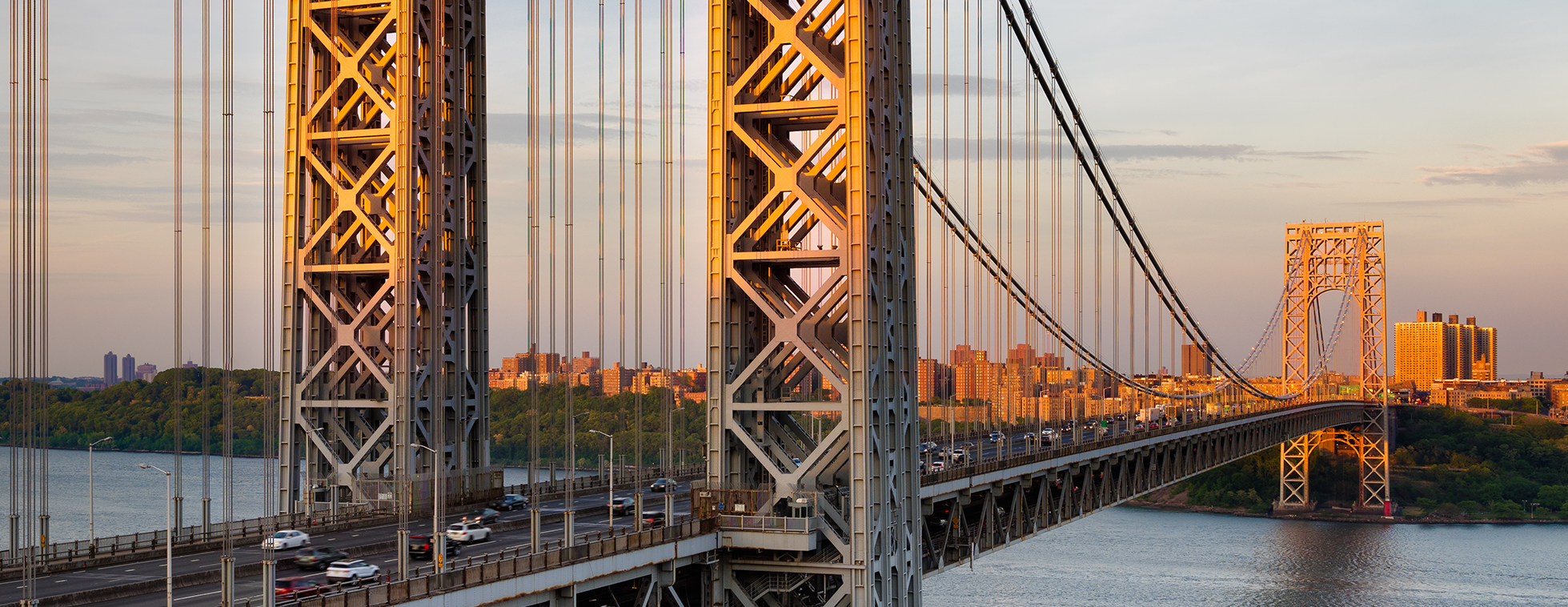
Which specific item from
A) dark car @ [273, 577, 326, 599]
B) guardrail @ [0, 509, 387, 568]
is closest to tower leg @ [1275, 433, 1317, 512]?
guardrail @ [0, 509, 387, 568]

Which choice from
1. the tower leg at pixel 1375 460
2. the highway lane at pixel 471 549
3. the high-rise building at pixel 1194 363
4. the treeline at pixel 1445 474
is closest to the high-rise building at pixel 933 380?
the high-rise building at pixel 1194 363

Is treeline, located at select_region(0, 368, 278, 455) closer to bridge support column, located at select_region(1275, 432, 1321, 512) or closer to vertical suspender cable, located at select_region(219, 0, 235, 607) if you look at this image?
vertical suspender cable, located at select_region(219, 0, 235, 607)

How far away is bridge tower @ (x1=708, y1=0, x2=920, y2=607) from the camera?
31.2 metres

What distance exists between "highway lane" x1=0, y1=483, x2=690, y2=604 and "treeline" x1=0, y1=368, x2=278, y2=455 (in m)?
46.0

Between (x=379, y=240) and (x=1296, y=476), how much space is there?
10937 centimetres

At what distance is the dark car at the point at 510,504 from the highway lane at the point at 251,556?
2.89 ft

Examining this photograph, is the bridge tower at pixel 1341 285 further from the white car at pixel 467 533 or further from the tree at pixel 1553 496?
the white car at pixel 467 533

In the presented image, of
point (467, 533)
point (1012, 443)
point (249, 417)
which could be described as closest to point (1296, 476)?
point (1012, 443)

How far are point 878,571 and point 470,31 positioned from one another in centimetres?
2340

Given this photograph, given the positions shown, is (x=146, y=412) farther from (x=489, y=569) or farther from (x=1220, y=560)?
(x=489, y=569)

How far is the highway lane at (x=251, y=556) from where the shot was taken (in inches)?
988

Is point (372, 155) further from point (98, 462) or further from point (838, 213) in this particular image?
point (98, 462)

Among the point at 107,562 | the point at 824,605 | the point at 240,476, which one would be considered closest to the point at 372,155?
the point at 107,562

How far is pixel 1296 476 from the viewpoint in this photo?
13112 centimetres
